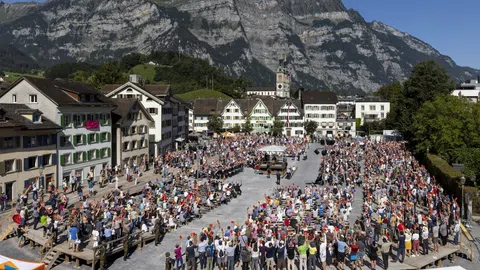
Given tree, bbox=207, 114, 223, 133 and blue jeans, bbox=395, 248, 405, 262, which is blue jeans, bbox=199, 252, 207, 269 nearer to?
blue jeans, bbox=395, 248, 405, 262

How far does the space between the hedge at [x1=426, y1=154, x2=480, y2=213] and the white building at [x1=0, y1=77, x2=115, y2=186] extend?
35200mm

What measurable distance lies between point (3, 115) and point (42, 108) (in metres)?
6.24

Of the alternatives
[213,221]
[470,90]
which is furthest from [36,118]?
[470,90]

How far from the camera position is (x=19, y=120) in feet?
125

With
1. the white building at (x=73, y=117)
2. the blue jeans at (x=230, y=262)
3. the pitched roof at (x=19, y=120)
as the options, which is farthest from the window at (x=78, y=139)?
the blue jeans at (x=230, y=262)

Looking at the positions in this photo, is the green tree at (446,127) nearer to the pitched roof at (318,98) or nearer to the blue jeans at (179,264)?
the blue jeans at (179,264)

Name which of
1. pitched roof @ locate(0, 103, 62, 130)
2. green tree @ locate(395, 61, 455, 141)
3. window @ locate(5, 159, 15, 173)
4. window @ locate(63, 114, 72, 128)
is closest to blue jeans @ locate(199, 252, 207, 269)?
window @ locate(5, 159, 15, 173)

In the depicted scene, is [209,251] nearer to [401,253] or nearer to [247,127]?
[401,253]

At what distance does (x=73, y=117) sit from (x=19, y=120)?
7.32 meters

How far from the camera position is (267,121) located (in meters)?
115

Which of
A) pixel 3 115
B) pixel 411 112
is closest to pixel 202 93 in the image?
pixel 411 112

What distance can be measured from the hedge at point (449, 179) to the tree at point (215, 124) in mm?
59317

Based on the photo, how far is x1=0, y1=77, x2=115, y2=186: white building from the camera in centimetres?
4294

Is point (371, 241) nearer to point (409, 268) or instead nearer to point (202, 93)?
point (409, 268)
